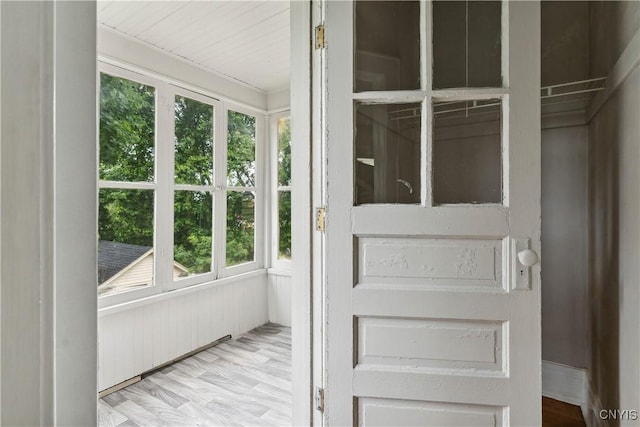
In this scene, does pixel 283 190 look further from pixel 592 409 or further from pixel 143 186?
pixel 592 409

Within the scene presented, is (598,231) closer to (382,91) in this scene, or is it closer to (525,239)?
(525,239)

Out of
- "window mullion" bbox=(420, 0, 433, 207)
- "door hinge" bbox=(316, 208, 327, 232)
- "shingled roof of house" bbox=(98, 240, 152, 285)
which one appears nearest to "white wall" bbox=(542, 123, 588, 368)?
"window mullion" bbox=(420, 0, 433, 207)

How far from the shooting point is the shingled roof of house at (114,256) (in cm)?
221

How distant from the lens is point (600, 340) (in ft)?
5.30

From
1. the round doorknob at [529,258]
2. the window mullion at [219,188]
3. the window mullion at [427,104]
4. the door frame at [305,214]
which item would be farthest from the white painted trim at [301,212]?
the window mullion at [219,188]

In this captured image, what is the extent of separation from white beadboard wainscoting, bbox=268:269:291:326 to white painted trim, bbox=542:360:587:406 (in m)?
2.17

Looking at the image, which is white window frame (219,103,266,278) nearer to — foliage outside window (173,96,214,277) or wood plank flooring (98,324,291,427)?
foliage outside window (173,96,214,277)

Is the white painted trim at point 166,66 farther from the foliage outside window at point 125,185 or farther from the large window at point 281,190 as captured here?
the large window at point 281,190

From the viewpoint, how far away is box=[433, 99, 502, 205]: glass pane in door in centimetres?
118

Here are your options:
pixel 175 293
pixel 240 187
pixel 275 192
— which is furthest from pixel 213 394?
pixel 275 192

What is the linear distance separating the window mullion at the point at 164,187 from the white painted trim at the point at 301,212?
1.47 metres

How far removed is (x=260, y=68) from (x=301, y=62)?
1.58 metres

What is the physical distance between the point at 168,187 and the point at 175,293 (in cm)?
85

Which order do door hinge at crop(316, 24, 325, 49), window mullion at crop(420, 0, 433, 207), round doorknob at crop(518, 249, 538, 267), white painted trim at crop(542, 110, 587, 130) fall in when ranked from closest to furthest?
round doorknob at crop(518, 249, 538, 267) → window mullion at crop(420, 0, 433, 207) → door hinge at crop(316, 24, 325, 49) → white painted trim at crop(542, 110, 587, 130)
